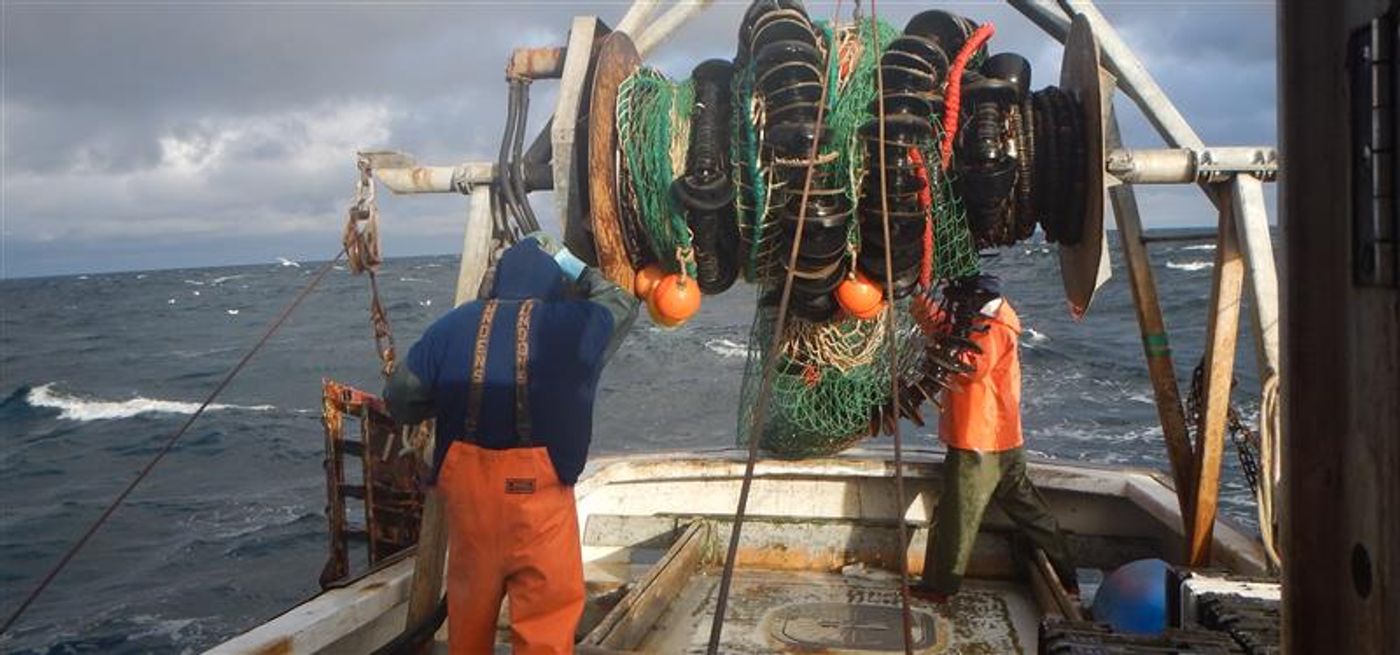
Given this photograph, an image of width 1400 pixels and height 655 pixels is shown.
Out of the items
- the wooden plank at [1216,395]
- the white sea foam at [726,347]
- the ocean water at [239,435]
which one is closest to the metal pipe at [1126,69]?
the wooden plank at [1216,395]

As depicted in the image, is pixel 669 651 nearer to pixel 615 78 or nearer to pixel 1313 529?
pixel 615 78

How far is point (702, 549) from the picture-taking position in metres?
5.62

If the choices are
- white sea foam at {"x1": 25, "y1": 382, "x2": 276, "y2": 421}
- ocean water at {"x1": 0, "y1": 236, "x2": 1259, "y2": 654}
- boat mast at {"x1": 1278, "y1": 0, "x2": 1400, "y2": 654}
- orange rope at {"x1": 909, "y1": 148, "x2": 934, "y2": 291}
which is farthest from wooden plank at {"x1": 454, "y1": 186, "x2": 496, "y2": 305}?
white sea foam at {"x1": 25, "y1": 382, "x2": 276, "y2": 421}

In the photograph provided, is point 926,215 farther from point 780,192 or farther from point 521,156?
point 521,156

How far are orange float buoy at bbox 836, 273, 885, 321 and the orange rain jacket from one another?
121 cm

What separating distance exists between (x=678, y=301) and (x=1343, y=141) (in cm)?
282

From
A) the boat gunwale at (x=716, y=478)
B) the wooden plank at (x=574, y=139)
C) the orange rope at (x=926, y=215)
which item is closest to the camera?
the orange rope at (x=926, y=215)

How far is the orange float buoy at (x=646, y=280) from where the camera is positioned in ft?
12.9

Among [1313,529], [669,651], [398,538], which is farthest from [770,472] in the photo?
[1313,529]

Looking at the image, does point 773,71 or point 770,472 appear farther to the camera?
point 770,472

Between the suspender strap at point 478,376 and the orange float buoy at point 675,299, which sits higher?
the orange float buoy at point 675,299

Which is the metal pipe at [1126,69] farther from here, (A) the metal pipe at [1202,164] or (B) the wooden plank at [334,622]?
(B) the wooden plank at [334,622]

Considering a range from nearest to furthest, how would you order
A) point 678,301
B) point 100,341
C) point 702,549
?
point 678,301, point 702,549, point 100,341

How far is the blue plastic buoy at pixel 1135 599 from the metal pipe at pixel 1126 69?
202 centimetres
